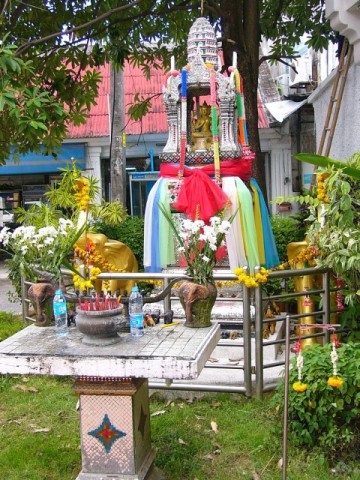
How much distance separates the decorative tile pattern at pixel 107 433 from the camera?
3.53 meters

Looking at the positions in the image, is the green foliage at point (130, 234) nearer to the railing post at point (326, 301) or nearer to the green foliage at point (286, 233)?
the green foliage at point (286, 233)

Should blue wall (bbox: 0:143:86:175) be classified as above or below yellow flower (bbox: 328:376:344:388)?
above

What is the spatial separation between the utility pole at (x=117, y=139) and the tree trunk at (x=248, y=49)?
381 cm

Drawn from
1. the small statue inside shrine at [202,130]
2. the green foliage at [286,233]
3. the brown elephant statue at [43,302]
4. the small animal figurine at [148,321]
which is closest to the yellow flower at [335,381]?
the small animal figurine at [148,321]

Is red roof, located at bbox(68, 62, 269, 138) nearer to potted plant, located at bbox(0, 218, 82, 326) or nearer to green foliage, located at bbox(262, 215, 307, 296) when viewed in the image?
green foliage, located at bbox(262, 215, 307, 296)

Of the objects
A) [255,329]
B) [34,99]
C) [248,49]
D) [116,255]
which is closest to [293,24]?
[248,49]

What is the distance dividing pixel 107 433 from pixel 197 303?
97cm

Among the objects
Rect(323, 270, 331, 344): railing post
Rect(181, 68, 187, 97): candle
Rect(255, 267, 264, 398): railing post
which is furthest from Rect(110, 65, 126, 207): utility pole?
Rect(255, 267, 264, 398): railing post

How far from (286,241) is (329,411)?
488cm

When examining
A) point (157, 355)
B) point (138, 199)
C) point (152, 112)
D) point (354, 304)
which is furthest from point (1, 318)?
point (152, 112)

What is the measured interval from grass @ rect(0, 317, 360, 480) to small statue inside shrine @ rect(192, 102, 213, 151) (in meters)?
3.18

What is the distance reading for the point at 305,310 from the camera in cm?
595

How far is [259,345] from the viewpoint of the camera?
16.3ft

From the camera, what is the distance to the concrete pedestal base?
3502 mm
